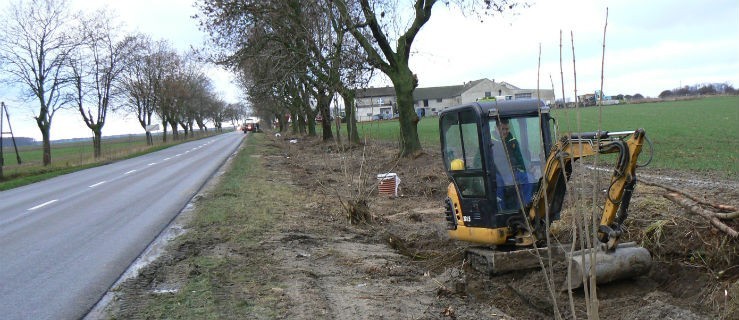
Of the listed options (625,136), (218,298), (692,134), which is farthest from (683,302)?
(692,134)

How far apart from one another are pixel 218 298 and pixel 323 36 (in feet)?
44.8

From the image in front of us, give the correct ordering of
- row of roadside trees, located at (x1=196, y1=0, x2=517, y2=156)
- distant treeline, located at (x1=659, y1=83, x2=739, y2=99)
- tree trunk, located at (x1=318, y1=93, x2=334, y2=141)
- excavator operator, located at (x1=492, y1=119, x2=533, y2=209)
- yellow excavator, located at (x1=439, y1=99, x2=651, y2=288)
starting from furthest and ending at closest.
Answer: distant treeline, located at (x1=659, y1=83, x2=739, y2=99), tree trunk, located at (x1=318, y1=93, x2=334, y2=141), row of roadside trees, located at (x1=196, y1=0, x2=517, y2=156), excavator operator, located at (x1=492, y1=119, x2=533, y2=209), yellow excavator, located at (x1=439, y1=99, x2=651, y2=288)

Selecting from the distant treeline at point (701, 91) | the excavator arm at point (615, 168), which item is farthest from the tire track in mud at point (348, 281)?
the distant treeline at point (701, 91)

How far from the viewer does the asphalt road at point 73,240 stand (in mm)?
6633

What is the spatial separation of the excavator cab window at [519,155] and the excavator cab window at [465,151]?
188 millimetres

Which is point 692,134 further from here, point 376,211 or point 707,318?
point 707,318

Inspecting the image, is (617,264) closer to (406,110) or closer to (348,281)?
(348,281)

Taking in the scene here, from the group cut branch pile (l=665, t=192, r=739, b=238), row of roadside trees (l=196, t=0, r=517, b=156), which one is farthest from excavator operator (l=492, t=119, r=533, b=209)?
row of roadside trees (l=196, t=0, r=517, b=156)

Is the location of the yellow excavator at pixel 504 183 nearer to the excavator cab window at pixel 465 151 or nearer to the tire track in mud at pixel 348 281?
the excavator cab window at pixel 465 151

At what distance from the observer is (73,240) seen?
10.1 meters

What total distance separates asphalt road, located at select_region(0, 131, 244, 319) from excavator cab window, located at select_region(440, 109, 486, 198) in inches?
172

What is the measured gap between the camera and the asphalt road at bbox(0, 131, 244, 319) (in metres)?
6.63

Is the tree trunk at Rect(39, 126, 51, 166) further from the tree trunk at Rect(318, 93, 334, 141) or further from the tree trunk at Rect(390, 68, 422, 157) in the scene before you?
the tree trunk at Rect(390, 68, 422, 157)

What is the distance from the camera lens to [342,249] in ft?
28.7
